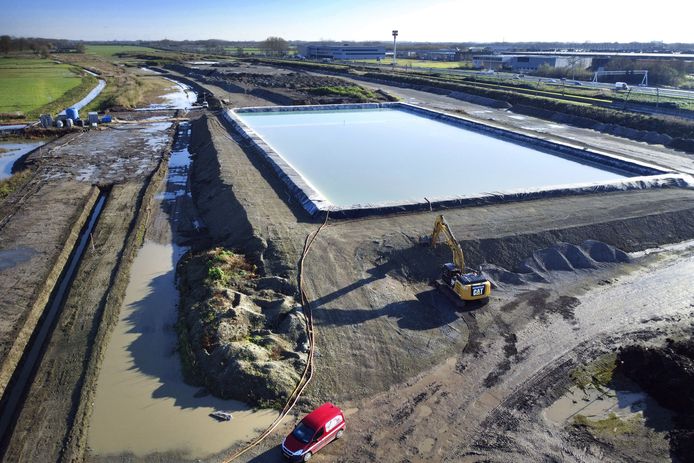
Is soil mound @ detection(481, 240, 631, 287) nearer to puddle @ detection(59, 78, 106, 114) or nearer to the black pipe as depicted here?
the black pipe

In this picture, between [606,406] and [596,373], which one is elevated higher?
[596,373]

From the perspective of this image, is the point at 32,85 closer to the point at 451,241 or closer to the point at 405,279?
the point at 405,279

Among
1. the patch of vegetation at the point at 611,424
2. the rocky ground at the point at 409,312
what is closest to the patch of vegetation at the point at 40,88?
the rocky ground at the point at 409,312

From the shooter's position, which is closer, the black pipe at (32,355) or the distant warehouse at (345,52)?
the black pipe at (32,355)

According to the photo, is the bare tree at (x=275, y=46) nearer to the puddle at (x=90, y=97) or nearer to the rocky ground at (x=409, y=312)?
the puddle at (x=90, y=97)

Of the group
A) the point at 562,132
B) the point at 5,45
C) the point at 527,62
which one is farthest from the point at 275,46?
the point at 562,132

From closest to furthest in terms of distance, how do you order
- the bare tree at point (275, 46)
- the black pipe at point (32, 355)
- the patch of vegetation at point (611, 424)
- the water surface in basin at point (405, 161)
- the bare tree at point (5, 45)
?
the patch of vegetation at point (611, 424), the black pipe at point (32, 355), the water surface in basin at point (405, 161), the bare tree at point (5, 45), the bare tree at point (275, 46)

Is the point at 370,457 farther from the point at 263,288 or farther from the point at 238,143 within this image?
the point at 238,143
